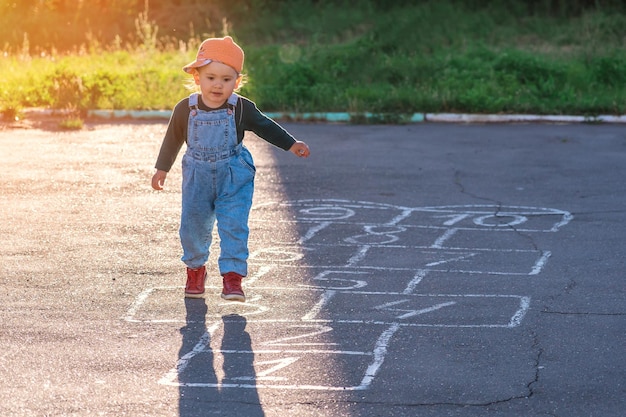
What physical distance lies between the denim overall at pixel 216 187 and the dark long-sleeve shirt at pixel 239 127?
0.05 metres

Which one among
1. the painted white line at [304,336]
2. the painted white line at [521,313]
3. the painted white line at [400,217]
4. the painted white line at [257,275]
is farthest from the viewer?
the painted white line at [400,217]

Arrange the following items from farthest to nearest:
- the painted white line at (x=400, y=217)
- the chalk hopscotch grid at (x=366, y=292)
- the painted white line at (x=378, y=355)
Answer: the painted white line at (x=400, y=217) < the chalk hopscotch grid at (x=366, y=292) < the painted white line at (x=378, y=355)

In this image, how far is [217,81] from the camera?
6785 mm

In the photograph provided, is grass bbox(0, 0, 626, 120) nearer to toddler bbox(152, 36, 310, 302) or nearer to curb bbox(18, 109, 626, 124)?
curb bbox(18, 109, 626, 124)

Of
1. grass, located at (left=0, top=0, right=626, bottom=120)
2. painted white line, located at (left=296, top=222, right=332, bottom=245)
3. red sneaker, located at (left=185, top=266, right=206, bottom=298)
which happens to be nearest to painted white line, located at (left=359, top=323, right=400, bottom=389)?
red sneaker, located at (left=185, top=266, right=206, bottom=298)

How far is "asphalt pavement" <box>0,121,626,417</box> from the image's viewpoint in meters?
5.33

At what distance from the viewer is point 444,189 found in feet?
36.8

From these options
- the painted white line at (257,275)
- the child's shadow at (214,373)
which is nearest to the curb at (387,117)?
the painted white line at (257,275)

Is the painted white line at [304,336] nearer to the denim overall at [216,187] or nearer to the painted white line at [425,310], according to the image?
the painted white line at [425,310]

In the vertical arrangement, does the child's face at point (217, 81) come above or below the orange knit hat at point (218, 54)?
below

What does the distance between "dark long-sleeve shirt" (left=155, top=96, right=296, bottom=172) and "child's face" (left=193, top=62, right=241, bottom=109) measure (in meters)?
0.08

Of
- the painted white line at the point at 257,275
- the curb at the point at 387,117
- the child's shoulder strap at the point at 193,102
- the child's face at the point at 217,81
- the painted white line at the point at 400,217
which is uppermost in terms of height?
the child's face at the point at 217,81

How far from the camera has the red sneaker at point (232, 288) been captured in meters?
6.84

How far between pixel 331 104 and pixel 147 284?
402 inches
